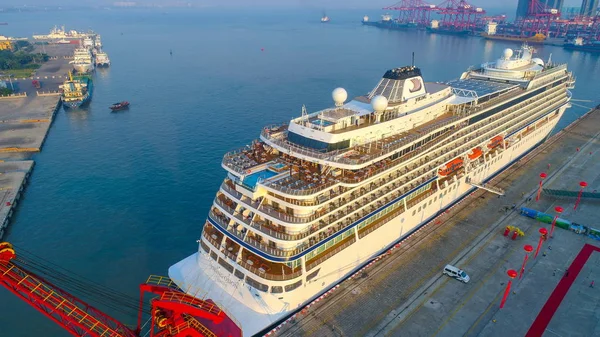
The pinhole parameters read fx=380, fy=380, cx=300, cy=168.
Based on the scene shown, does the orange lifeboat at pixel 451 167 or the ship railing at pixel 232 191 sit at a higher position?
the ship railing at pixel 232 191

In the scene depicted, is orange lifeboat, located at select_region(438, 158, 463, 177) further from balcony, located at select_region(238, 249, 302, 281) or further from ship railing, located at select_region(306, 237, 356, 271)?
balcony, located at select_region(238, 249, 302, 281)

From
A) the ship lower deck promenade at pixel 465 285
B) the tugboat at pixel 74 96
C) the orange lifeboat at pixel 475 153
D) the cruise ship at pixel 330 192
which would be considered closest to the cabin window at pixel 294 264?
the cruise ship at pixel 330 192

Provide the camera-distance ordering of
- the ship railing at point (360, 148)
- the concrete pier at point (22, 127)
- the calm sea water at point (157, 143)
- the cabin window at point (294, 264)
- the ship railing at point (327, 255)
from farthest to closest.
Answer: the concrete pier at point (22, 127)
the calm sea water at point (157, 143)
the ship railing at point (360, 148)
the ship railing at point (327, 255)
the cabin window at point (294, 264)

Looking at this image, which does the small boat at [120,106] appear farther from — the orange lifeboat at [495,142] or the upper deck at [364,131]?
the orange lifeboat at [495,142]

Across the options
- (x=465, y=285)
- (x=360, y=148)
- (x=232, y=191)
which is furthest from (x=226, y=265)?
(x=465, y=285)

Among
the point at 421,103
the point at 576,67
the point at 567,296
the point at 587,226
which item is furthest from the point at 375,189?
the point at 576,67

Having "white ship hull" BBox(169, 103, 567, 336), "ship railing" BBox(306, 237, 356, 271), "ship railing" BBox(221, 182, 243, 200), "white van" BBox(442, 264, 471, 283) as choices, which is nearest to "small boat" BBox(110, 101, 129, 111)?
"white ship hull" BBox(169, 103, 567, 336)

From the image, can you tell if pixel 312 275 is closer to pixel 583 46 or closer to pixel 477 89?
pixel 477 89
